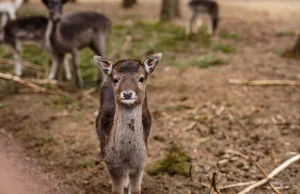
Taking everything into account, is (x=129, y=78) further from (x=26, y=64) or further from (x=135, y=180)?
(x=26, y=64)

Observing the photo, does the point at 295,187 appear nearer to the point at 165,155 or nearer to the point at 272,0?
the point at 165,155

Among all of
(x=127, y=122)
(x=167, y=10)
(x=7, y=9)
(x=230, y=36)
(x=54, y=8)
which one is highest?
(x=54, y=8)

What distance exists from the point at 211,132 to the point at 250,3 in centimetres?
1321

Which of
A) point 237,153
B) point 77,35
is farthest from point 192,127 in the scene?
point 77,35

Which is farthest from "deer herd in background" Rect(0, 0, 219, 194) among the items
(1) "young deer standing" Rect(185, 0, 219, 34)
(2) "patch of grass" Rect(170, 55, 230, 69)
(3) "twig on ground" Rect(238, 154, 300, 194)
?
(1) "young deer standing" Rect(185, 0, 219, 34)

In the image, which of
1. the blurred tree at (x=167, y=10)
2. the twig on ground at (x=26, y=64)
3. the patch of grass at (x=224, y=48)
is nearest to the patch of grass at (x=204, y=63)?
the patch of grass at (x=224, y=48)

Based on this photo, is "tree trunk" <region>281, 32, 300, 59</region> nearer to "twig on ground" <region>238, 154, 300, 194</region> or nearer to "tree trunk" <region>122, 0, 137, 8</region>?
"twig on ground" <region>238, 154, 300, 194</region>

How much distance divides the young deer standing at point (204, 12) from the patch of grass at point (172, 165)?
672 centimetres

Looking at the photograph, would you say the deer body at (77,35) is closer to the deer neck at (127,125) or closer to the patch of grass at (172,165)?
the patch of grass at (172,165)

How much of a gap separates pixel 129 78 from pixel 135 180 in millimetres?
1001

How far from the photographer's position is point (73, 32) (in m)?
6.81

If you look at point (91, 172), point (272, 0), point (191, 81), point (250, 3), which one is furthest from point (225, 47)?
point (272, 0)

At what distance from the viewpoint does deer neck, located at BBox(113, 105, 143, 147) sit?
343cm

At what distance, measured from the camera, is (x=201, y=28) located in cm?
1184
